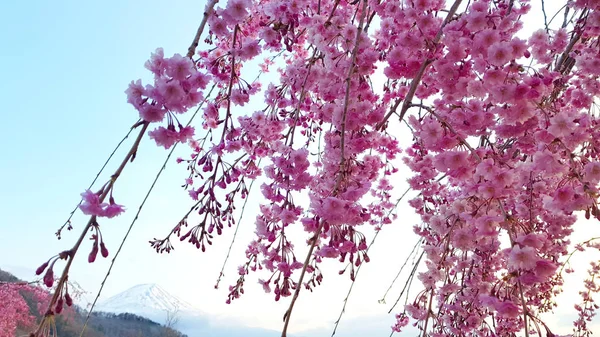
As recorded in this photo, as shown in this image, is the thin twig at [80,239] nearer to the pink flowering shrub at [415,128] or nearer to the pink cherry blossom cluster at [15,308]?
the pink flowering shrub at [415,128]

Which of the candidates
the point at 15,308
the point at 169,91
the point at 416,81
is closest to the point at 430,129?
the point at 416,81

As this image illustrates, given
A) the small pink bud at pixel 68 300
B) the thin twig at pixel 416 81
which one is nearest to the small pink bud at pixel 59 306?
the small pink bud at pixel 68 300

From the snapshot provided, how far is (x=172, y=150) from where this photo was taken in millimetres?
1490

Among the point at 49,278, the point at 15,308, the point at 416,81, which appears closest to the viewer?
the point at 49,278

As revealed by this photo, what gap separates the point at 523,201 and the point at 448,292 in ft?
2.17

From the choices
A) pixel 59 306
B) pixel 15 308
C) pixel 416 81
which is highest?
pixel 416 81

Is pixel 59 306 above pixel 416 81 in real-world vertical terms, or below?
below

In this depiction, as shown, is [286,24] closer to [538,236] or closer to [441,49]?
[441,49]

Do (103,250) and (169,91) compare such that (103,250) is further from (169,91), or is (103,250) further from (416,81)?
(416,81)

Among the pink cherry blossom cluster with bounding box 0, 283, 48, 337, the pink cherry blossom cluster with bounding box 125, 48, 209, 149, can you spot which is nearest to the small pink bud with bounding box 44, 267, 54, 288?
the pink cherry blossom cluster with bounding box 125, 48, 209, 149

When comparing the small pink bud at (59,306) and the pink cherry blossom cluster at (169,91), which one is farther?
the pink cherry blossom cluster at (169,91)

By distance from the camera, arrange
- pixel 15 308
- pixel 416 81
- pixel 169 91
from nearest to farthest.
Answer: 1. pixel 169 91
2. pixel 416 81
3. pixel 15 308

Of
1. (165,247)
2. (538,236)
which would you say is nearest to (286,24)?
(165,247)

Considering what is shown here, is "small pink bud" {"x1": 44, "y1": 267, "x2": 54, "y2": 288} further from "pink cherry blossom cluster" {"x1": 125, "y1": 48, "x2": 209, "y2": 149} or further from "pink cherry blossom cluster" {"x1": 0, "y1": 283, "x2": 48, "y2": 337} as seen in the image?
"pink cherry blossom cluster" {"x1": 0, "y1": 283, "x2": 48, "y2": 337}
